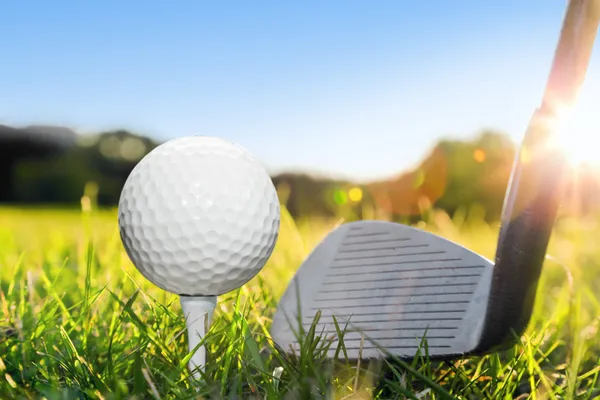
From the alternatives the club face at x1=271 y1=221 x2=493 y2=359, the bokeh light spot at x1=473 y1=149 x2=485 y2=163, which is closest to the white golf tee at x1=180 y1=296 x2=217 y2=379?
the club face at x1=271 y1=221 x2=493 y2=359

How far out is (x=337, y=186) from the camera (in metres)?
15.4

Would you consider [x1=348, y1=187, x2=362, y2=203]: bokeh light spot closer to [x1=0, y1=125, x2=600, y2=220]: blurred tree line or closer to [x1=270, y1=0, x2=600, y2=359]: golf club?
[x1=0, y1=125, x2=600, y2=220]: blurred tree line

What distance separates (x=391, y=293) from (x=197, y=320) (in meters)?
0.77

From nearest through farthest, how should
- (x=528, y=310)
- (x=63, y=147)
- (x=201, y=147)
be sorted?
1. (x=528, y=310)
2. (x=201, y=147)
3. (x=63, y=147)

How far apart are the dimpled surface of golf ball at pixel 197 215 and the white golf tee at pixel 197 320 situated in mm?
33

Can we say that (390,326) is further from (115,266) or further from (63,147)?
(63,147)

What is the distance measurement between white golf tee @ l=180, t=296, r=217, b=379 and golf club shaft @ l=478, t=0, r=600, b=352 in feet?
3.36

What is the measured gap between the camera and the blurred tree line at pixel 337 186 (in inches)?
556

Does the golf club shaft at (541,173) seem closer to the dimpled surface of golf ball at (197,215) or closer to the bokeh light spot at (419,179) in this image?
the dimpled surface of golf ball at (197,215)

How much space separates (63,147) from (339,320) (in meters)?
28.3

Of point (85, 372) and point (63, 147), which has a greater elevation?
point (85, 372)

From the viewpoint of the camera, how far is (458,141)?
17438 mm

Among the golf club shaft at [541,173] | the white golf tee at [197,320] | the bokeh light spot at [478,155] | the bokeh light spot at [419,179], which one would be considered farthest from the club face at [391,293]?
the bokeh light spot at [478,155]

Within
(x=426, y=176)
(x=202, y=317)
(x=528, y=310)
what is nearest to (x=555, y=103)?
(x=528, y=310)
